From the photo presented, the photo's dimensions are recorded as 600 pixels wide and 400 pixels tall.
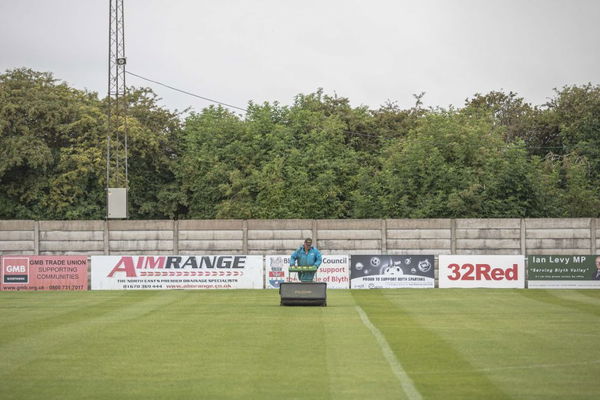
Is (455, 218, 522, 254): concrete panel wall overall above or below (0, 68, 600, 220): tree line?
below

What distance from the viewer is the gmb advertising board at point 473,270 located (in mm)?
36469

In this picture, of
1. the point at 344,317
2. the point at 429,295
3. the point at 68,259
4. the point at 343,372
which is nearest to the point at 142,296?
the point at 68,259

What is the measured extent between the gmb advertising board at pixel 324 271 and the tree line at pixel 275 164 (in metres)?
11.6

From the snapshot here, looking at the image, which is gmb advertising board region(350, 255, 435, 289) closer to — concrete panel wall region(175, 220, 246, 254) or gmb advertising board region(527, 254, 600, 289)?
gmb advertising board region(527, 254, 600, 289)

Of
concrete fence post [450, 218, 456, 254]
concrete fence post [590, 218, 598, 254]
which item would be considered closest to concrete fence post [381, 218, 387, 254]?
concrete fence post [450, 218, 456, 254]

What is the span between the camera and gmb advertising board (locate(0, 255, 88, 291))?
36688 mm

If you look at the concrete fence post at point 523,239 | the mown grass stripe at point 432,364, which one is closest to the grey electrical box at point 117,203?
the concrete fence post at point 523,239

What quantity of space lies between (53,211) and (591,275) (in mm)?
30335

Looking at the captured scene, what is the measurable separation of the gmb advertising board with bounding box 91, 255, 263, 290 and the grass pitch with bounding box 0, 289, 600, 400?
8.84 metres

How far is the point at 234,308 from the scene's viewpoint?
85.9 feet

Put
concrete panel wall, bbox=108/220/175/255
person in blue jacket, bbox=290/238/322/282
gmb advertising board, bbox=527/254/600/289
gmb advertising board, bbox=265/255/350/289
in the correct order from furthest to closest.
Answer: concrete panel wall, bbox=108/220/175/255 < gmb advertising board, bbox=265/255/350/289 < gmb advertising board, bbox=527/254/600/289 < person in blue jacket, bbox=290/238/322/282

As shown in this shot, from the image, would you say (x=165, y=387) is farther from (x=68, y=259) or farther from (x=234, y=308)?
(x=68, y=259)

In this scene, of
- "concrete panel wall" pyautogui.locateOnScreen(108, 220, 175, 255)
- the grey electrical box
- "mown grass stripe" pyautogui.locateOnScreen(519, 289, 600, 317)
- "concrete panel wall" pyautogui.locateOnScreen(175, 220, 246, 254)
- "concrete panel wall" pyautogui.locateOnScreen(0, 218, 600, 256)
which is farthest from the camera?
the grey electrical box

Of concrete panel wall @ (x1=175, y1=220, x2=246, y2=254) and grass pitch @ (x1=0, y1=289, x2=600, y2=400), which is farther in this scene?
concrete panel wall @ (x1=175, y1=220, x2=246, y2=254)
